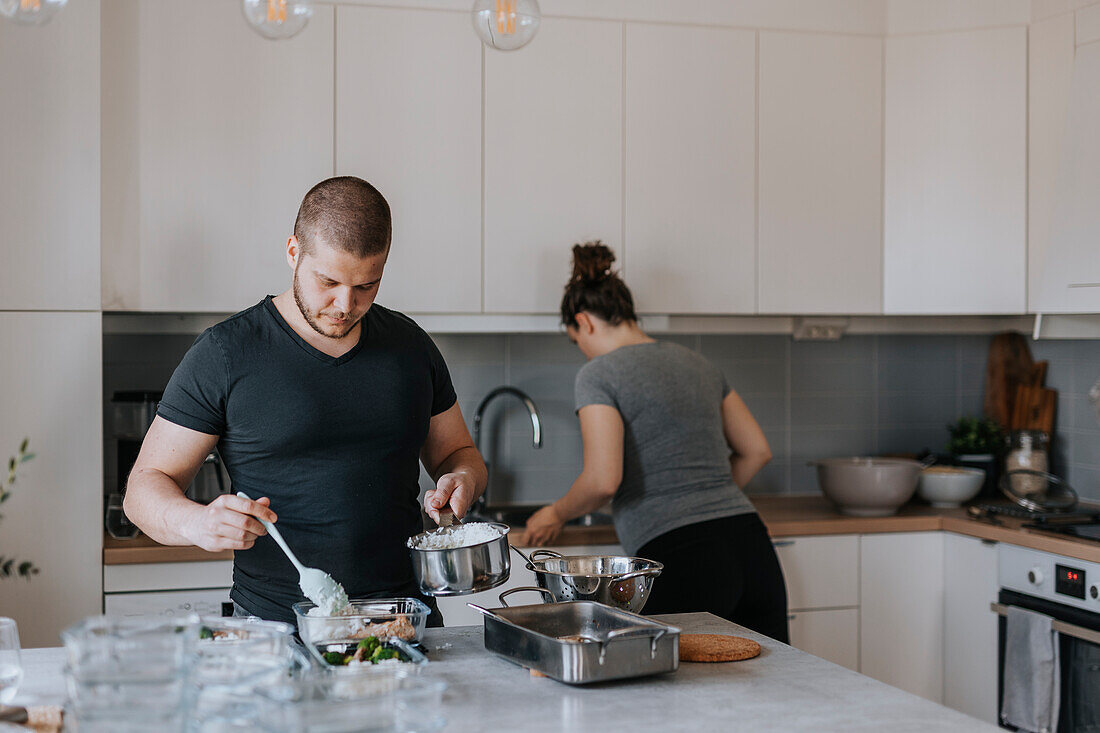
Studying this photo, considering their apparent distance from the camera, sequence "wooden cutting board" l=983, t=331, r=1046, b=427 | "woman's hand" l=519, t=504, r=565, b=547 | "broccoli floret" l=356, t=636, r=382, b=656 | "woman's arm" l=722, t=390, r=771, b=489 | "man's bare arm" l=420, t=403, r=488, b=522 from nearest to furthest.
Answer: "broccoli floret" l=356, t=636, r=382, b=656 → "man's bare arm" l=420, t=403, r=488, b=522 → "woman's hand" l=519, t=504, r=565, b=547 → "woman's arm" l=722, t=390, r=771, b=489 → "wooden cutting board" l=983, t=331, r=1046, b=427

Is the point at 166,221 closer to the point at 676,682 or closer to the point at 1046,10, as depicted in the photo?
the point at 676,682

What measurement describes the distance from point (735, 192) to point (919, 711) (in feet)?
6.62

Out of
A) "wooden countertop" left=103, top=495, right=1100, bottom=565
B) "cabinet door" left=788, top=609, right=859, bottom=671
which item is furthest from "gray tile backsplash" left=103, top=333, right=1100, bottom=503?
"cabinet door" left=788, top=609, right=859, bottom=671

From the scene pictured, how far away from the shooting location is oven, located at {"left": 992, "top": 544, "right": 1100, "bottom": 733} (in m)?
2.70

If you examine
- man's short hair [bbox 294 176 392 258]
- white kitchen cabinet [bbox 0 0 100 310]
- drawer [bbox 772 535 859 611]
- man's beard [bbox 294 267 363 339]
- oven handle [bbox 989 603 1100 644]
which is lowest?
oven handle [bbox 989 603 1100 644]

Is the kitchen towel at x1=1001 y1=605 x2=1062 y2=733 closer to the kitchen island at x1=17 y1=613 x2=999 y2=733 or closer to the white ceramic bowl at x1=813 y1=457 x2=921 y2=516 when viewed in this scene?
the white ceramic bowl at x1=813 y1=457 x2=921 y2=516

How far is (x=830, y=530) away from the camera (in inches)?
122

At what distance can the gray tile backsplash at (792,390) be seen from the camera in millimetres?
3412

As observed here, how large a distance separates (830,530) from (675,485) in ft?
2.43

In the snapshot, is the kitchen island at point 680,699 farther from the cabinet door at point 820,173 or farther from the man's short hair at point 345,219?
the cabinet door at point 820,173

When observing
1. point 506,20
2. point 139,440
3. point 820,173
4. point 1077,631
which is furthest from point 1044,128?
point 139,440

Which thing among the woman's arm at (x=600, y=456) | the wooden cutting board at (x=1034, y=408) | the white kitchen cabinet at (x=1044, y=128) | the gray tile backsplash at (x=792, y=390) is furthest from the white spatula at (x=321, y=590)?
the wooden cutting board at (x=1034, y=408)

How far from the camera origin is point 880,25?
328cm

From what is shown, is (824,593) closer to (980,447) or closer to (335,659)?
(980,447)
